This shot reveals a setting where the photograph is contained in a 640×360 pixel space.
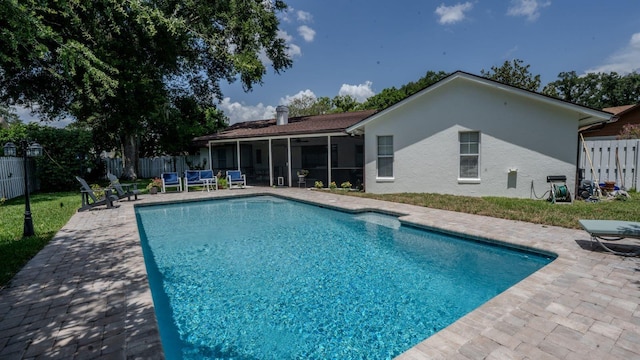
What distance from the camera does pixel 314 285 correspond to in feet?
16.9

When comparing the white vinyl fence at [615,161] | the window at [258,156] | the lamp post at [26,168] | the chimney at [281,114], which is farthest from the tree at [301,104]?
the lamp post at [26,168]

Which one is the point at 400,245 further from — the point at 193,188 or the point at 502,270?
the point at 193,188

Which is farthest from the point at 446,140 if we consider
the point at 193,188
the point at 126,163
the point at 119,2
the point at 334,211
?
the point at 126,163

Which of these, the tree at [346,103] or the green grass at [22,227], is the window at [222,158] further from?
the tree at [346,103]

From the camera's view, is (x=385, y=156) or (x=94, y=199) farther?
(x=385, y=156)

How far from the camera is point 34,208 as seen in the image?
35.6 ft

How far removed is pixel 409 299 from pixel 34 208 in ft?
42.8

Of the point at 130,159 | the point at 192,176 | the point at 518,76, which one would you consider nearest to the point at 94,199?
the point at 192,176

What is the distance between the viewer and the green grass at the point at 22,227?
5.30 m

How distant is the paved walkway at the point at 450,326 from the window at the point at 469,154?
6121mm

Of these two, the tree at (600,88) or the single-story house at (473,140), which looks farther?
the tree at (600,88)

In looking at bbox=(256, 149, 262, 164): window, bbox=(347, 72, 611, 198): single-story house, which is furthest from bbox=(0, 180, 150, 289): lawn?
bbox=(256, 149, 262, 164): window

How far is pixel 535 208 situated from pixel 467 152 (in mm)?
3428

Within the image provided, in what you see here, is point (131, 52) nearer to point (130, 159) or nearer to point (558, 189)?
point (130, 159)
